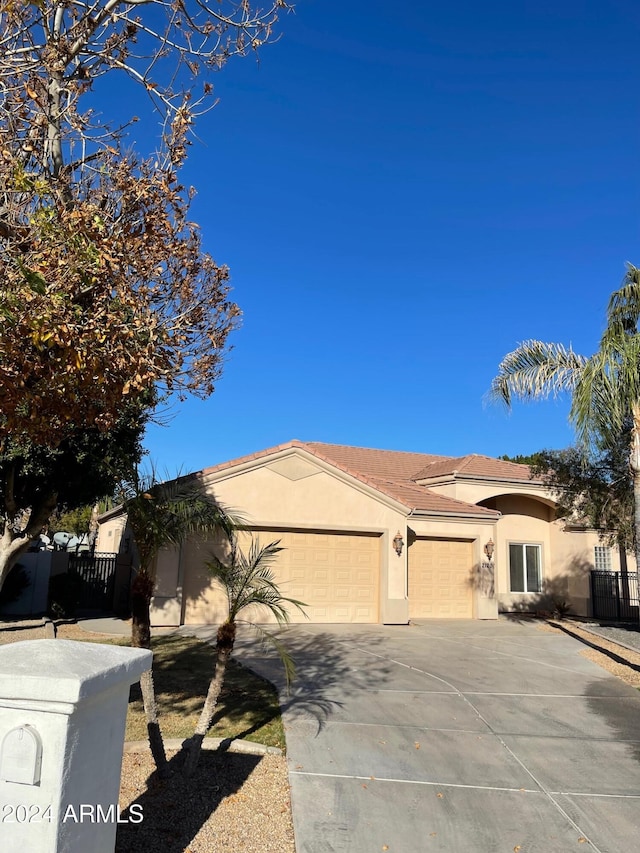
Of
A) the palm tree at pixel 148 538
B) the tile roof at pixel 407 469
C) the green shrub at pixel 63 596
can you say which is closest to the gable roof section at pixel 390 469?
the tile roof at pixel 407 469

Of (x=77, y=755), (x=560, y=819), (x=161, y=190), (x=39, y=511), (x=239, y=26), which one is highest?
(x=239, y=26)

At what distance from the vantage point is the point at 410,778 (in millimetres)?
6422

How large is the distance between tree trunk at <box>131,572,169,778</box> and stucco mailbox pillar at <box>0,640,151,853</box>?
7.25ft

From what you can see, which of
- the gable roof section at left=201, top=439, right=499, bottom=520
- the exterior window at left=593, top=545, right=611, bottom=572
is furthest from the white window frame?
the gable roof section at left=201, top=439, right=499, bottom=520

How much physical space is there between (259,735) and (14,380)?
4806 mm

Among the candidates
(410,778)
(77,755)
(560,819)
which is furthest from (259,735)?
(77,755)

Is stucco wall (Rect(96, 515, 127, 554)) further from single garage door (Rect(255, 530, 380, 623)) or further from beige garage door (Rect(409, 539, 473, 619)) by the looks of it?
beige garage door (Rect(409, 539, 473, 619))

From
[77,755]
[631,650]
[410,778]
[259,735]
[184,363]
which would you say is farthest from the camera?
[631,650]

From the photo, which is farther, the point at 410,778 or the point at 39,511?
the point at 39,511

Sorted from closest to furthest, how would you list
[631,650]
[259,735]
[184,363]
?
[259,735]
[184,363]
[631,650]

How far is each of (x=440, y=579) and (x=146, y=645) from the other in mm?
14241

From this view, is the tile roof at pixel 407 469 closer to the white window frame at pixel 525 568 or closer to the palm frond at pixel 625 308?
the white window frame at pixel 525 568

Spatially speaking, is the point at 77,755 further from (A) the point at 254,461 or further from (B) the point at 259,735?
(A) the point at 254,461

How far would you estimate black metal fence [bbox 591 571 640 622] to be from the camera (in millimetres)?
20859
